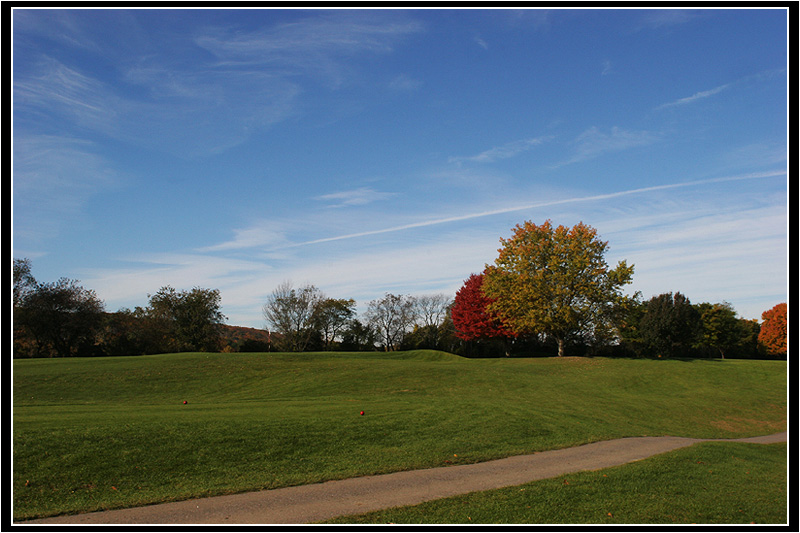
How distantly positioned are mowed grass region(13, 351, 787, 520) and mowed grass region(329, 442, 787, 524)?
2554mm

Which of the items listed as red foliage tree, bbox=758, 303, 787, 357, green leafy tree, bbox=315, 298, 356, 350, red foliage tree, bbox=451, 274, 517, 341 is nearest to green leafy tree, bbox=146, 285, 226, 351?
green leafy tree, bbox=315, 298, 356, 350

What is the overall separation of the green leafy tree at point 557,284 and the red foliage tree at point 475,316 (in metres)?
4.99

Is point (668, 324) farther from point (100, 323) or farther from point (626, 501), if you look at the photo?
point (100, 323)

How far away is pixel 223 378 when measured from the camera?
26.9 m

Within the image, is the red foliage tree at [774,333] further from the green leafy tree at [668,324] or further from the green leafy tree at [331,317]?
the green leafy tree at [331,317]

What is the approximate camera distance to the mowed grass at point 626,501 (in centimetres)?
739

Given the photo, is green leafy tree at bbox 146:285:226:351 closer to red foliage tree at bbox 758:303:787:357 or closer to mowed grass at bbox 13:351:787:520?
mowed grass at bbox 13:351:787:520

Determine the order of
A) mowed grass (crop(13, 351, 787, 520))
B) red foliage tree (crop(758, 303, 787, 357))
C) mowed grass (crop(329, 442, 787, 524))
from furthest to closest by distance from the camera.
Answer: red foliage tree (crop(758, 303, 787, 357)) < mowed grass (crop(13, 351, 787, 520)) < mowed grass (crop(329, 442, 787, 524))

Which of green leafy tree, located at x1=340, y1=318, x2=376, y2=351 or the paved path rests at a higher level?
the paved path

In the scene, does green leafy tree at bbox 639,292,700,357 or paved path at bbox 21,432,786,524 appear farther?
green leafy tree at bbox 639,292,700,357

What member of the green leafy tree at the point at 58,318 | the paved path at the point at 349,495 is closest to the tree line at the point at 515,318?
the green leafy tree at the point at 58,318

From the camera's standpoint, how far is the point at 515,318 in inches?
1731

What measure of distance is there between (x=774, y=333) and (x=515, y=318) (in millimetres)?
37088

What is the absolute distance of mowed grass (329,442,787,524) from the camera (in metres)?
7.39
